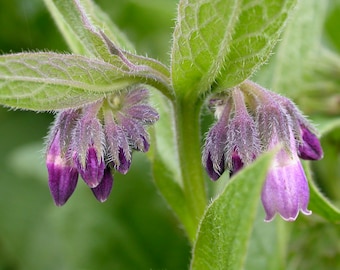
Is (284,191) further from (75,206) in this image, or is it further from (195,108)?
(75,206)

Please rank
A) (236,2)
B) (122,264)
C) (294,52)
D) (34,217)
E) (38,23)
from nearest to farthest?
(236,2) < (294,52) < (122,264) < (34,217) < (38,23)

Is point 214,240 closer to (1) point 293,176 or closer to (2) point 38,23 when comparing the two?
(1) point 293,176

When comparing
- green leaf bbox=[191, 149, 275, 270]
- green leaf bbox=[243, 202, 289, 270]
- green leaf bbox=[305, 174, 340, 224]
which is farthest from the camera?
green leaf bbox=[243, 202, 289, 270]

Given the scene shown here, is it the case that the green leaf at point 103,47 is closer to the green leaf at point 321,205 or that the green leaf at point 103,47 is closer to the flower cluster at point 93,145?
the flower cluster at point 93,145

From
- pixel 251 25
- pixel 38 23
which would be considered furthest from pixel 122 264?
pixel 251 25

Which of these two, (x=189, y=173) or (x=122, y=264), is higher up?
(x=189, y=173)

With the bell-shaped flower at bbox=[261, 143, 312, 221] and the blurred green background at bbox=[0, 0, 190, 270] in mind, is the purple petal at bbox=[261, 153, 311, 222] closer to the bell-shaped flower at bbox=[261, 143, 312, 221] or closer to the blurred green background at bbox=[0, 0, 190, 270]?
the bell-shaped flower at bbox=[261, 143, 312, 221]

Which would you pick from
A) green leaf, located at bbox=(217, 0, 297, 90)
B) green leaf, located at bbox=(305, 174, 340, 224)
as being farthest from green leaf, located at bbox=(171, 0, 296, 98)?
green leaf, located at bbox=(305, 174, 340, 224)
